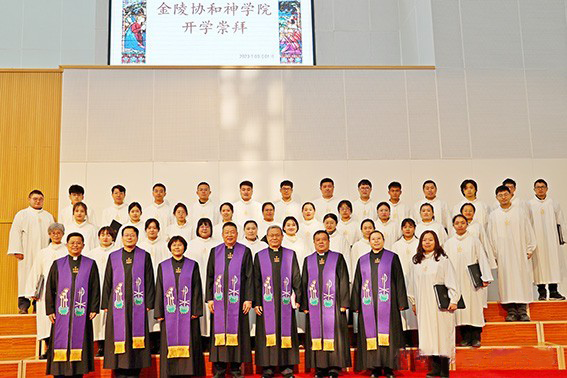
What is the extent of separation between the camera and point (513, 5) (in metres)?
9.41

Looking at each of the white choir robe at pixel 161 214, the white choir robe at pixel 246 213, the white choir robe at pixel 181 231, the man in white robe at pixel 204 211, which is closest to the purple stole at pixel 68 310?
the white choir robe at pixel 181 231

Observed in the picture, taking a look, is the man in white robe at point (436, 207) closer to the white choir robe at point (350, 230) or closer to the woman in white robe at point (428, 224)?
the woman in white robe at point (428, 224)

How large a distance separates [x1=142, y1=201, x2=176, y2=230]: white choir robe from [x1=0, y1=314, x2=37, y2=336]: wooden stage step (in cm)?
170

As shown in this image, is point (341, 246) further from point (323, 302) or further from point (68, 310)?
point (68, 310)

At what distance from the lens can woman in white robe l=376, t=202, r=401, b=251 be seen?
7230mm

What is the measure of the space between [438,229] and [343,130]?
8.18 ft

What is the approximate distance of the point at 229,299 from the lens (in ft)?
19.7

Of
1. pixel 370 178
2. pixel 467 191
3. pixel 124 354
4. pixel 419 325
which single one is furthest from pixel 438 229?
pixel 124 354

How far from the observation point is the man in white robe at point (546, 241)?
23.7 ft

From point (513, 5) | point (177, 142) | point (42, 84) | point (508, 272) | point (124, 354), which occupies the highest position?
point (513, 5)

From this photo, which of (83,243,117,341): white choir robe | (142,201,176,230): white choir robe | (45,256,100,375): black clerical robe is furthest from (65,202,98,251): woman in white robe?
(45,256,100,375): black clerical robe

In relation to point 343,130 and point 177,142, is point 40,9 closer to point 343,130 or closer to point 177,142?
point 177,142

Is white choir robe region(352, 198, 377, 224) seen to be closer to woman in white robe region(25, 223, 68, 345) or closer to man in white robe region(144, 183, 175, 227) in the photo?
man in white robe region(144, 183, 175, 227)

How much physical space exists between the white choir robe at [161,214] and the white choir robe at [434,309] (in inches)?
121
